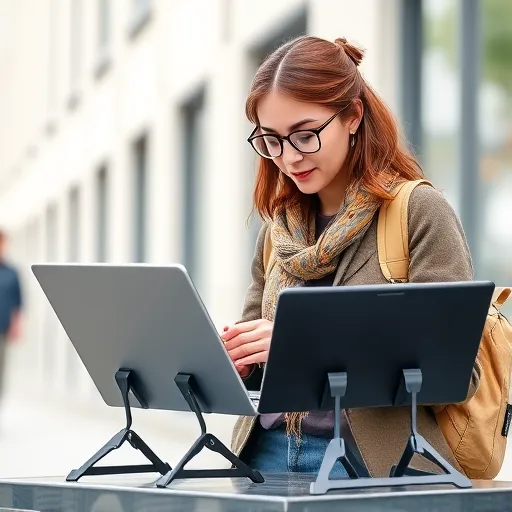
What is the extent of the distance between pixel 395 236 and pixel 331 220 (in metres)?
0.20

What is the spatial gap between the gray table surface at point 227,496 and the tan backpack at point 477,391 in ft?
0.51

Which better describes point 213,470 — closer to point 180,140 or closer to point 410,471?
point 410,471

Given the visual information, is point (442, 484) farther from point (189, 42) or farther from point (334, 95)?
point (189, 42)

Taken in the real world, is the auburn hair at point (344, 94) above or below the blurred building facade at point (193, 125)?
above

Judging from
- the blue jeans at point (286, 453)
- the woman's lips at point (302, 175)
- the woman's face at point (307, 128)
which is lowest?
the blue jeans at point (286, 453)

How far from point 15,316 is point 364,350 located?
9.17 m

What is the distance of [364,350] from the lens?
214 cm

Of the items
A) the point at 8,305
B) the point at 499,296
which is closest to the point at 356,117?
the point at 499,296

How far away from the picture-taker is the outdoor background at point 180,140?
5473mm

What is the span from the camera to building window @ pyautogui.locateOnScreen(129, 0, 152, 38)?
11.9 metres

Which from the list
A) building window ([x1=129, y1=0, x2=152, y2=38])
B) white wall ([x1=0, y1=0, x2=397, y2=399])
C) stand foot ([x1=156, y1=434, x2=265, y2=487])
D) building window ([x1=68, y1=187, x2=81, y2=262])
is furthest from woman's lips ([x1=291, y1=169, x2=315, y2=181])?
building window ([x1=68, y1=187, x2=81, y2=262])

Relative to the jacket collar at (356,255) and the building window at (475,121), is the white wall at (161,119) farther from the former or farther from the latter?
the jacket collar at (356,255)

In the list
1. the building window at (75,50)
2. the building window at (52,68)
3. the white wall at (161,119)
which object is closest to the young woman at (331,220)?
the white wall at (161,119)

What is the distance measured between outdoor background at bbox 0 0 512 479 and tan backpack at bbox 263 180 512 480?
910mm
